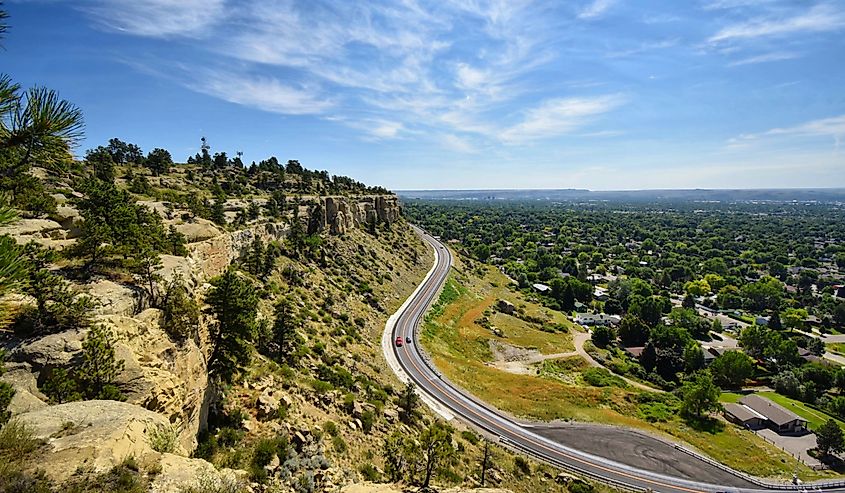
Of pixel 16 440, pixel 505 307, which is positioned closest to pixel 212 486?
pixel 16 440

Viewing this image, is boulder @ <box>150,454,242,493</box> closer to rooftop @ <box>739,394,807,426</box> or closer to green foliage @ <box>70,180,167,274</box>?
green foliage @ <box>70,180,167,274</box>

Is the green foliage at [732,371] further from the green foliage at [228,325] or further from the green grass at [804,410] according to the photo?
the green foliage at [228,325]

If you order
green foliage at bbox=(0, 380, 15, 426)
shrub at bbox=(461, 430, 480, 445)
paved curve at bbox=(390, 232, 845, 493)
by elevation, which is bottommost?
paved curve at bbox=(390, 232, 845, 493)

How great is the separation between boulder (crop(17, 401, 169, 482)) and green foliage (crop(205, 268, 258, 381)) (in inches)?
416

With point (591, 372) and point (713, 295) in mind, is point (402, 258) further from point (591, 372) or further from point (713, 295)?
point (713, 295)

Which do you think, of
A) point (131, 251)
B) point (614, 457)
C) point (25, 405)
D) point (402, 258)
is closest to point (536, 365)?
point (614, 457)

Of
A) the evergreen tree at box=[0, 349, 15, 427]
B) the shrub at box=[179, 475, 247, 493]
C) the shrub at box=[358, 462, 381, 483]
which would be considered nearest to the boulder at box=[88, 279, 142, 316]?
the evergreen tree at box=[0, 349, 15, 427]

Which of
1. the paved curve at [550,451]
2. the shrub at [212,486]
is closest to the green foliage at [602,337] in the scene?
the paved curve at [550,451]

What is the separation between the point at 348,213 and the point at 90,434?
7975 centimetres

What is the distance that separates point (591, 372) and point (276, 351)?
5299 cm

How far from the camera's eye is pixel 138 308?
1756 cm

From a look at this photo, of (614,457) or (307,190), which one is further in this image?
(307,190)

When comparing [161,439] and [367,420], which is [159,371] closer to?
[161,439]

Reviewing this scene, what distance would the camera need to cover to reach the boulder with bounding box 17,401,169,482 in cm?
901
